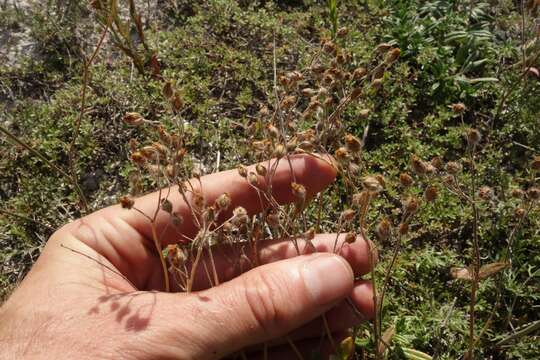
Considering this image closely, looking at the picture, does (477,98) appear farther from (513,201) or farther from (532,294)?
(532,294)

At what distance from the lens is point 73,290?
6.19 ft

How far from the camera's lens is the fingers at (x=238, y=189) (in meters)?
2.28

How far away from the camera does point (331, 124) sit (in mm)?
2199

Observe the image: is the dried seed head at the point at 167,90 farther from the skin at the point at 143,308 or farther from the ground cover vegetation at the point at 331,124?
the skin at the point at 143,308

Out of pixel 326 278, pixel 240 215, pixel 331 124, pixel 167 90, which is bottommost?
pixel 326 278

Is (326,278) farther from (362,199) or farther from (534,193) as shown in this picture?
(534,193)

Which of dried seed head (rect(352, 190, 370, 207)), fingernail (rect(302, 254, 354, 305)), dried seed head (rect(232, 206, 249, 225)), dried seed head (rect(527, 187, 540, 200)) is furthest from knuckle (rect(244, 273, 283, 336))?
dried seed head (rect(527, 187, 540, 200))

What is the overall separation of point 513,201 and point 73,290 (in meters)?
2.27

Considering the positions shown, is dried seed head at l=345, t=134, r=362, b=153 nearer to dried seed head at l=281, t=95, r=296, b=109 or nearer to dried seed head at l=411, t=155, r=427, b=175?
dried seed head at l=411, t=155, r=427, b=175

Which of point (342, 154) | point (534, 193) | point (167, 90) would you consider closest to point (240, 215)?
point (342, 154)

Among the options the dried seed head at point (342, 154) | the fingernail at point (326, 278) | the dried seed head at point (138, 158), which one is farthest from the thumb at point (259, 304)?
the dried seed head at point (138, 158)

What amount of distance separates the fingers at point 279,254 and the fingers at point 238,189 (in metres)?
→ 0.18

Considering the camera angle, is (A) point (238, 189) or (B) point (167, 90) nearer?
(B) point (167, 90)

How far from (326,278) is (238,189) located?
70 cm
